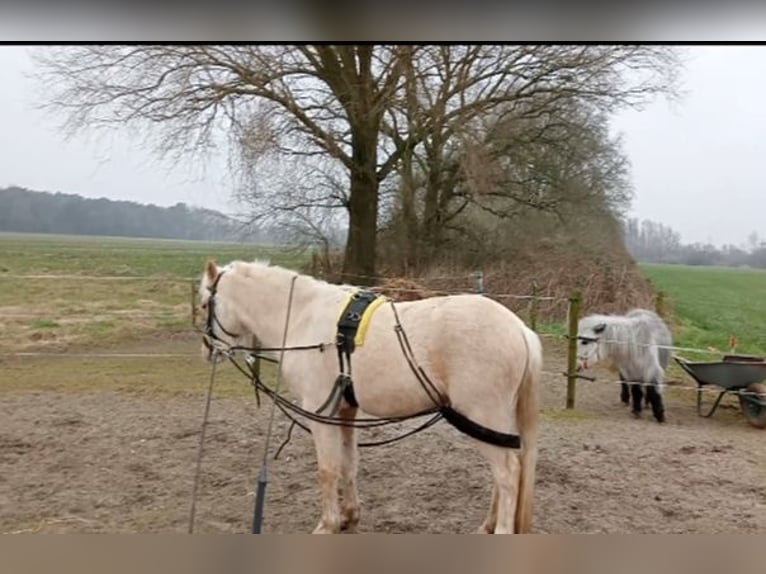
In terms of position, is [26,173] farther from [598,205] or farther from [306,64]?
[598,205]

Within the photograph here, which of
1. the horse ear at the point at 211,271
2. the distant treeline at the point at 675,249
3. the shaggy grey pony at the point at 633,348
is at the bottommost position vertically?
the shaggy grey pony at the point at 633,348

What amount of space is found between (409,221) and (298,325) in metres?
0.47

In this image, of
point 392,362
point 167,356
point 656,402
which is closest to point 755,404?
point 656,402

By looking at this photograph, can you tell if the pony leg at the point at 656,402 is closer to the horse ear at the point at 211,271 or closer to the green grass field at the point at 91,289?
the green grass field at the point at 91,289

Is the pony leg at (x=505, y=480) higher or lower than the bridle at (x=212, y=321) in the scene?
lower

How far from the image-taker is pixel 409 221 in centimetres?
221

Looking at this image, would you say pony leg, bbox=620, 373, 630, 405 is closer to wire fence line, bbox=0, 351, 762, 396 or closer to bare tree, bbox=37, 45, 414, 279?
wire fence line, bbox=0, 351, 762, 396

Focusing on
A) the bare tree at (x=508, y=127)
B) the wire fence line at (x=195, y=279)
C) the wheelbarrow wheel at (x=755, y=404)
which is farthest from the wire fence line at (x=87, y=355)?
the wheelbarrow wheel at (x=755, y=404)

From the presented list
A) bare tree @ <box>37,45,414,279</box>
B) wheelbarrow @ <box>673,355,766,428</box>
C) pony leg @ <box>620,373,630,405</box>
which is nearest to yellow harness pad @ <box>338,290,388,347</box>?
bare tree @ <box>37,45,414,279</box>

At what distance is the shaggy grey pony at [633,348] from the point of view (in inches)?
85.4

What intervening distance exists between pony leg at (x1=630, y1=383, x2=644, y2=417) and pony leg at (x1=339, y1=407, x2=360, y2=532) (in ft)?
2.81

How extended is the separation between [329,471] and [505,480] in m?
0.51

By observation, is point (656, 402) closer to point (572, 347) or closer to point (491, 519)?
point (572, 347)
